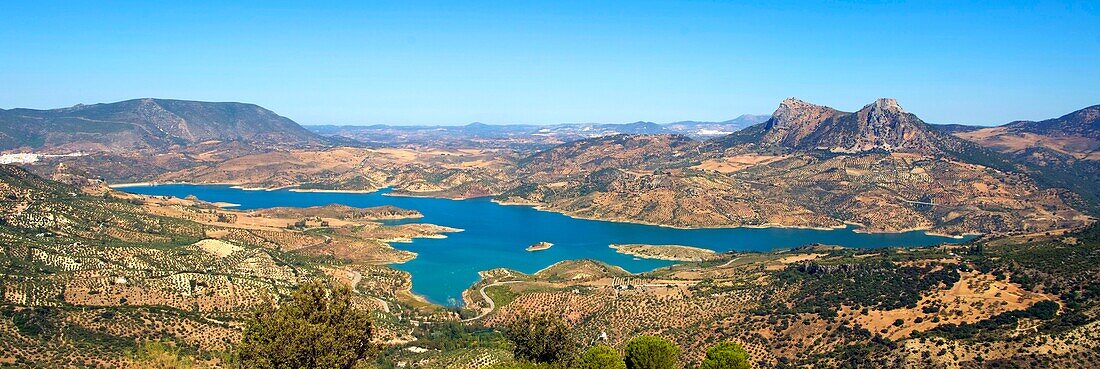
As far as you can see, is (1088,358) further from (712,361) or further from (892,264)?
(892,264)

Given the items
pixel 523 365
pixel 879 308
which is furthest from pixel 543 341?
pixel 879 308

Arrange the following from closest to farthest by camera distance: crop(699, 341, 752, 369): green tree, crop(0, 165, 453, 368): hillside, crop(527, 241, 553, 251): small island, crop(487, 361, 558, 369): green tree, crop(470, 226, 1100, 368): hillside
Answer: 1. crop(487, 361, 558, 369): green tree
2. crop(699, 341, 752, 369): green tree
3. crop(470, 226, 1100, 368): hillside
4. crop(0, 165, 453, 368): hillside
5. crop(527, 241, 553, 251): small island

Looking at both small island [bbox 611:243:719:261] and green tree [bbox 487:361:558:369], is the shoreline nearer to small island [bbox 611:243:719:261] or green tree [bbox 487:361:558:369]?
small island [bbox 611:243:719:261]

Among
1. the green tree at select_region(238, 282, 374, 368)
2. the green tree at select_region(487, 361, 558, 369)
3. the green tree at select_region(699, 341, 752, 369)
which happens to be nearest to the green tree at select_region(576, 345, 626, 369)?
the green tree at select_region(487, 361, 558, 369)

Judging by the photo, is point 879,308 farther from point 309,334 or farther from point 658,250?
point 658,250

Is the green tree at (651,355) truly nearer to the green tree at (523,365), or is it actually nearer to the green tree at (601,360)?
the green tree at (601,360)

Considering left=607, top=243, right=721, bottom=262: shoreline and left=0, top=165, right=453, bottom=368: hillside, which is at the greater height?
left=0, top=165, right=453, bottom=368: hillside

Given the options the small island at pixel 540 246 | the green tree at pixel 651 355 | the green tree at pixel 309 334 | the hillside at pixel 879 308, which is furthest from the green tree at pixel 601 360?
the small island at pixel 540 246
